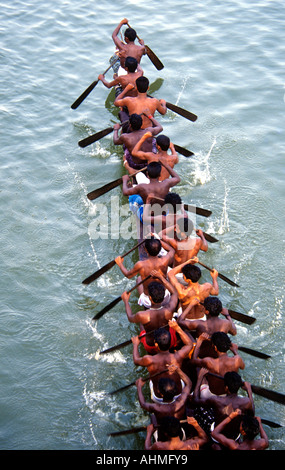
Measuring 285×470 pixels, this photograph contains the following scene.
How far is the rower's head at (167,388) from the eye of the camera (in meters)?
5.16

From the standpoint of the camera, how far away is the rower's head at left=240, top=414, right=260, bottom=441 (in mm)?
4809

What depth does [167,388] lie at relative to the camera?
16.9 ft

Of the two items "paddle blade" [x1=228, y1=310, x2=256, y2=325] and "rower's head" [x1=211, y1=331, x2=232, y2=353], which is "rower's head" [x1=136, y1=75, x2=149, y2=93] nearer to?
"paddle blade" [x1=228, y1=310, x2=256, y2=325]

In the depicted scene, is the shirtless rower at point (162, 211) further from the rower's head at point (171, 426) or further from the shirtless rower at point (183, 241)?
the rower's head at point (171, 426)

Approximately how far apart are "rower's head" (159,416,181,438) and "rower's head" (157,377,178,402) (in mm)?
281

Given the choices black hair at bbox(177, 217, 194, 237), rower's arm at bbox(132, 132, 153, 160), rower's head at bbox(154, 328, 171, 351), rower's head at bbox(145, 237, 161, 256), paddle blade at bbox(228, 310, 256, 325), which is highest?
rower's arm at bbox(132, 132, 153, 160)

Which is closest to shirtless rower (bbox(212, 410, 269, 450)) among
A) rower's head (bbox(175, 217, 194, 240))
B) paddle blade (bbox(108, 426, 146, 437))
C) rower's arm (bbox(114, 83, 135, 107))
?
paddle blade (bbox(108, 426, 146, 437))

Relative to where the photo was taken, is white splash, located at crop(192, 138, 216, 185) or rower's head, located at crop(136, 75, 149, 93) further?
white splash, located at crop(192, 138, 216, 185)

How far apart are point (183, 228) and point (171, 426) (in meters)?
2.50

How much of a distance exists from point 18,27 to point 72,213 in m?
7.42

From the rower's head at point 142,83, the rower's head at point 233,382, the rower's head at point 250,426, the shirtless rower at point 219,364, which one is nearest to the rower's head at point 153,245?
the shirtless rower at point 219,364

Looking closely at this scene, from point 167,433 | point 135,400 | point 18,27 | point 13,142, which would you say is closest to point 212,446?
point 167,433

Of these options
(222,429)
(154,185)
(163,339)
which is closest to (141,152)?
(154,185)

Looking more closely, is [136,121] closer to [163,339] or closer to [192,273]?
[192,273]
